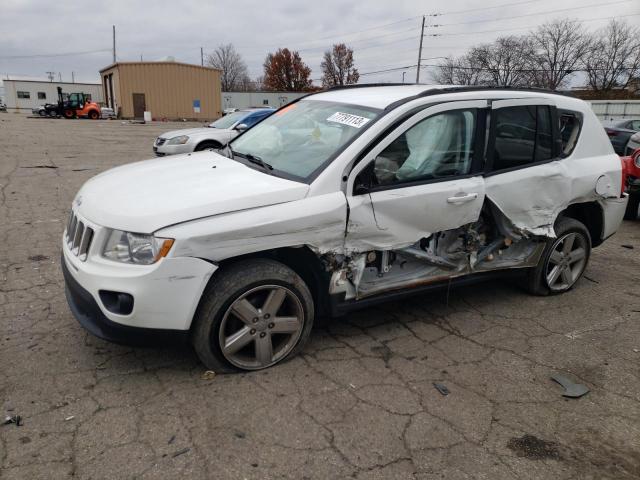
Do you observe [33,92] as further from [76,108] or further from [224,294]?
[224,294]

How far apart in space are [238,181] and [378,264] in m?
1.16

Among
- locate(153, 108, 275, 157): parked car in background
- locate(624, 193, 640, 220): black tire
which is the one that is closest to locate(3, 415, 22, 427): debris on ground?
locate(624, 193, 640, 220): black tire

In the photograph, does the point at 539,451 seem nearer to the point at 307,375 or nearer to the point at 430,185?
the point at 307,375

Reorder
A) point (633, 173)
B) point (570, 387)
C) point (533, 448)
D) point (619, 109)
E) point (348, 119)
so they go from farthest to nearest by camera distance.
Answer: point (619, 109), point (633, 173), point (348, 119), point (570, 387), point (533, 448)

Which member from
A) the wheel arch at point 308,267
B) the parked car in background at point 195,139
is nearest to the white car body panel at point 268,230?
the wheel arch at point 308,267

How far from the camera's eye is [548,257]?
4.30 metres

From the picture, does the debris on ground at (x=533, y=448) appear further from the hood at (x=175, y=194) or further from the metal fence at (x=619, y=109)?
the metal fence at (x=619, y=109)

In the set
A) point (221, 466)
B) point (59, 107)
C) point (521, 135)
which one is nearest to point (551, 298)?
point (521, 135)

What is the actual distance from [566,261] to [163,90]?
41.0 m

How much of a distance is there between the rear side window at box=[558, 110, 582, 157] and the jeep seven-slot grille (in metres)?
3.79

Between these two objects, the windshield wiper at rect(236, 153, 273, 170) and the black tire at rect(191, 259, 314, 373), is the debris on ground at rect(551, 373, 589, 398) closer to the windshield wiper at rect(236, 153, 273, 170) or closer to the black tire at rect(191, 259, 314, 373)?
the black tire at rect(191, 259, 314, 373)

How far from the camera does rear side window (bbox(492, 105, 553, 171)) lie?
12.3ft

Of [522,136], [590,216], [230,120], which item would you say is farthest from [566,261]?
[230,120]

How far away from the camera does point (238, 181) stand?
309 centimetres
